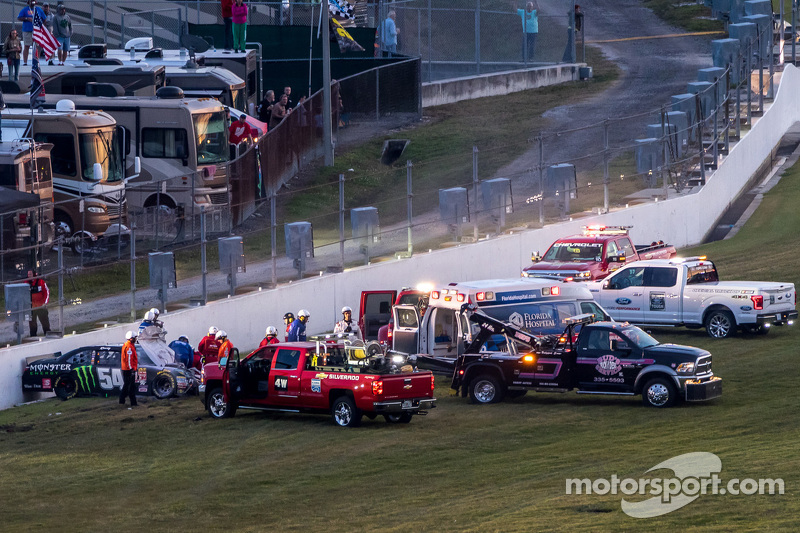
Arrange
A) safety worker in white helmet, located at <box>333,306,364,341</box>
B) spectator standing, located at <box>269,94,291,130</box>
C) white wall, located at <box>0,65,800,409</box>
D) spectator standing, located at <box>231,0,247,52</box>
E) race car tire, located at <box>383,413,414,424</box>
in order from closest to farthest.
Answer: race car tire, located at <box>383,413,414,424</box>, safety worker in white helmet, located at <box>333,306,364,341</box>, white wall, located at <box>0,65,800,409</box>, spectator standing, located at <box>269,94,291,130</box>, spectator standing, located at <box>231,0,247,52</box>

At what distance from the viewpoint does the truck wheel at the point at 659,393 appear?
22328 millimetres

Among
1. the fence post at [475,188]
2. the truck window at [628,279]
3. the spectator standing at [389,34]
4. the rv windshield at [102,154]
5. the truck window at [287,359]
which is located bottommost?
the truck window at [287,359]

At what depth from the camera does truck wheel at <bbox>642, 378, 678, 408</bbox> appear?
22328 mm

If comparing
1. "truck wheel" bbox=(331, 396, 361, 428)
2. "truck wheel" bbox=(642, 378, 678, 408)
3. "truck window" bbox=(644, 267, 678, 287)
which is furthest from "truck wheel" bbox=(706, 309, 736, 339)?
"truck wheel" bbox=(331, 396, 361, 428)

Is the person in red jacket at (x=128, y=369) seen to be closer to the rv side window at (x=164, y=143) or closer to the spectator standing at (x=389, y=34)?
the rv side window at (x=164, y=143)

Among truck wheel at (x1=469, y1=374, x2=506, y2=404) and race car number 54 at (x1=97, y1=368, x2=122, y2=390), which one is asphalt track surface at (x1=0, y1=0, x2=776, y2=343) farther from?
truck wheel at (x1=469, y1=374, x2=506, y2=404)

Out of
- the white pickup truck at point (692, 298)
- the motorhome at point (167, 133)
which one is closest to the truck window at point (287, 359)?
the white pickup truck at point (692, 298)

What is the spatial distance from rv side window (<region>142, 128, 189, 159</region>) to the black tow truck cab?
1454cm

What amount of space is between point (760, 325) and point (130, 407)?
40.5 ft

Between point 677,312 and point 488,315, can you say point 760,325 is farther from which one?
point 488,315

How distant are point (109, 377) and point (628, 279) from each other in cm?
1116

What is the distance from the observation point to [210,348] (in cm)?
2678

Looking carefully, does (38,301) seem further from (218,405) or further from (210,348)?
(218,405)

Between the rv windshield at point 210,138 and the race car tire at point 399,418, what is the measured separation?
15893 mm
